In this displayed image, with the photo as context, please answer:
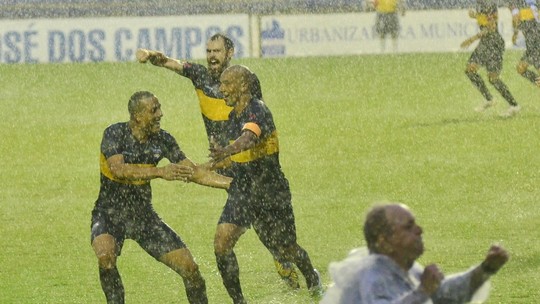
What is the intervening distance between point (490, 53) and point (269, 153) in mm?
13474

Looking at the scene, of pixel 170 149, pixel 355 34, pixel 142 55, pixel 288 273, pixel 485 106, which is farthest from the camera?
pixel 355 34

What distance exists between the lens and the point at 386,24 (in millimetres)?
34062

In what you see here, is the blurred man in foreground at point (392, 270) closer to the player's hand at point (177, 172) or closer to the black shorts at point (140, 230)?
the player's hand at point (177, 172)

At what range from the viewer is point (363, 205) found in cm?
1973

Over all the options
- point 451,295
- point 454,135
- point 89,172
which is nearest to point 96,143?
point 89,172

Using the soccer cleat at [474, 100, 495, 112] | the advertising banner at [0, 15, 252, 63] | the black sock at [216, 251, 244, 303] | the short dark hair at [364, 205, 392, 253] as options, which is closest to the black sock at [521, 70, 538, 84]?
the soccer cleat at [474, 100, 495, 112]

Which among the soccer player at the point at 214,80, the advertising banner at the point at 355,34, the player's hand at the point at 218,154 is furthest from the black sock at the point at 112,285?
the advertising banner at the point at 355,34

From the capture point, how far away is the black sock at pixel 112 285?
11211mm

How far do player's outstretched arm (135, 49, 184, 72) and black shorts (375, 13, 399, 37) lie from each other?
20842 mm

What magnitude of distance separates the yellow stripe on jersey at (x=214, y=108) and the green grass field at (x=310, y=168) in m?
1.69

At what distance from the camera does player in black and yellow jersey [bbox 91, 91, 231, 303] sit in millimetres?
11102

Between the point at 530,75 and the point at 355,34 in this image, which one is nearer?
the point at 530,75

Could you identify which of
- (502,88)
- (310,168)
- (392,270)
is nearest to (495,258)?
(392,270)

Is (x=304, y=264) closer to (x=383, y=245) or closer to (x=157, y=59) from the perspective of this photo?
(x=157, y=59)
